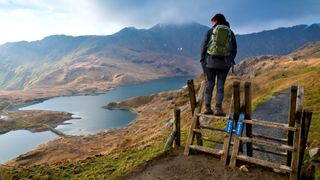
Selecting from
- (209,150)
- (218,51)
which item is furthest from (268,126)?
(218,51)

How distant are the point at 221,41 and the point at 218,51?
406 millimetres

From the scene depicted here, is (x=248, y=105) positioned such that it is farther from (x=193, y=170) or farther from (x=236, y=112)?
(x=193, y=170)

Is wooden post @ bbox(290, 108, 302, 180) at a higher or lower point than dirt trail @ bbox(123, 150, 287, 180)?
higher

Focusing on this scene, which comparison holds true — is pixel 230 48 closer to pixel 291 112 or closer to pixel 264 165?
pixel 291 112

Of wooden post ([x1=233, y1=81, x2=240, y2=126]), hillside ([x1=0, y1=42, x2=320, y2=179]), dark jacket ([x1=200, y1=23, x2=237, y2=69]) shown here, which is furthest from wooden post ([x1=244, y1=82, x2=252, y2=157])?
hillside ([x1=0, y1=42, x2=320, y2=179])

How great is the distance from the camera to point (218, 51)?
1229cm

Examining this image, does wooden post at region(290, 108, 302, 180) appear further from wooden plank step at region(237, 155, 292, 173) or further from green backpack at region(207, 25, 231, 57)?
green backpack at region(207, 25, 231, 57)

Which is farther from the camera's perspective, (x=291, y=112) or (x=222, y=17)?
(x=222, y=17)

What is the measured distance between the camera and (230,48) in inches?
488

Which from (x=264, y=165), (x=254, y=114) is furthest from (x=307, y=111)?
(x=254, y=114)

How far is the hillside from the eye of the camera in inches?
839

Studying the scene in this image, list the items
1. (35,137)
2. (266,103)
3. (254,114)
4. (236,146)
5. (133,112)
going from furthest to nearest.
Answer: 1. (133,112)
2. (35,137)
3. (266,103)
4. (254,114)
5. (236,146)

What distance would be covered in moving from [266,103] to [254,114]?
6127 millimetres

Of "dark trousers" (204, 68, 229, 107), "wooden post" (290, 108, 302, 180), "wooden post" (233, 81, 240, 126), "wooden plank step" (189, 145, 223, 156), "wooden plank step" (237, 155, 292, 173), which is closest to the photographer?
"wooden post" (290, 108, 302, 180)
